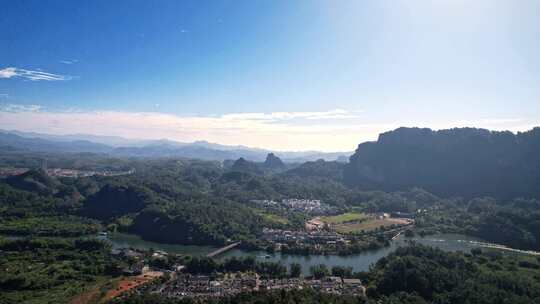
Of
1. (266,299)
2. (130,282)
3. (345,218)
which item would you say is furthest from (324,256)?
(345,218)

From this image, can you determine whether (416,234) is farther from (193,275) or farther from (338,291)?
(193,275)

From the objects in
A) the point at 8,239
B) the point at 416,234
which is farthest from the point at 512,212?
the point at 8,239

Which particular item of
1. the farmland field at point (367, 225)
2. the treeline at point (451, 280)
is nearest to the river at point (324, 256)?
the treeline at point (451, 280)

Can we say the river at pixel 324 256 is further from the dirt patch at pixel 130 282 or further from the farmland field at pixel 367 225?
the dirt patch at pixel 130 282

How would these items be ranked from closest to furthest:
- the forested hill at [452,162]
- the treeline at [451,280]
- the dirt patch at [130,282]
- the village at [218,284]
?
the treeline at [451,280]
the village at [218,284]
the dirt patch at [130,282]
the forested hill at [452,162]

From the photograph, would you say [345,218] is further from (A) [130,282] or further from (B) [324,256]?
(A) [130,282]

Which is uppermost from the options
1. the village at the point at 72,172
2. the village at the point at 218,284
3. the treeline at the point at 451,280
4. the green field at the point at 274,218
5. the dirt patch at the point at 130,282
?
the village at the point at 72,172

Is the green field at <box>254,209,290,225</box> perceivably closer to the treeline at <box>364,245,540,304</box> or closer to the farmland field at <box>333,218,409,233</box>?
the farmland field at <box>333,218,409,233</box>
